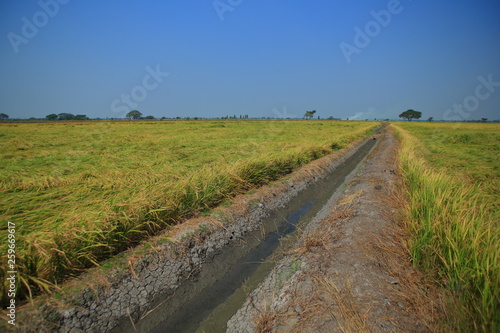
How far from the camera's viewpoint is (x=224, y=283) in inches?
101

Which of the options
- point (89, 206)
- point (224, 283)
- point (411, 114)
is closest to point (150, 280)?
point (224, 283)

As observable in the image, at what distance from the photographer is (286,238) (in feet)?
11.5

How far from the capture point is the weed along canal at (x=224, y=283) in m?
2.03

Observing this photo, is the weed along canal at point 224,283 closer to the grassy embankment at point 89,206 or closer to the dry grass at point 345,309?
the grassy embankment at point 89,206

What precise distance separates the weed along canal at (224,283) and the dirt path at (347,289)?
21cm

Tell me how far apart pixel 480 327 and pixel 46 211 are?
448 cm

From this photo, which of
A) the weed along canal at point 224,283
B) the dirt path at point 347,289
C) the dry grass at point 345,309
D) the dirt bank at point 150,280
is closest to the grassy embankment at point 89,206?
the dirt bank at point 150,280

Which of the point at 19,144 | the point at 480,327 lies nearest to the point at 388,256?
the point at 480,327

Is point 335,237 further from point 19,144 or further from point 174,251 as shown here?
point 19,144

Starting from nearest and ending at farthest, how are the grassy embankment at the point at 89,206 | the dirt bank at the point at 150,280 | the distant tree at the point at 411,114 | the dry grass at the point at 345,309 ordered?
1. the dry grass at the point at 345,309
2. the dirt bank at the point at 150,280
3. the grassy embankment at the point at 89,206
4. the distant tree at the point at 411,114

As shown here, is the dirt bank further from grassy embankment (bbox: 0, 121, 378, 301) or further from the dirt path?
the dirt path

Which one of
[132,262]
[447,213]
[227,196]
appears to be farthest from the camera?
[227,196]

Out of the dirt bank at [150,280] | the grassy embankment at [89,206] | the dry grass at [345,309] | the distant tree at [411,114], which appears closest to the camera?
the dry grass at [345,309]

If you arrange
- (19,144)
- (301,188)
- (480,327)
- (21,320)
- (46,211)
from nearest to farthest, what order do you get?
(480,327), (21,320), (46,211), (301,188), (19,144)
